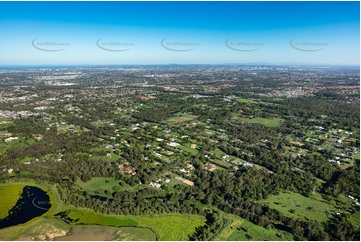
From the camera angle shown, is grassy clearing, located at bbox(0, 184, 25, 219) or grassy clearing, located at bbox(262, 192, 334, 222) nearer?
grassy clearing, located at bbox(262, 192, 334, 222)

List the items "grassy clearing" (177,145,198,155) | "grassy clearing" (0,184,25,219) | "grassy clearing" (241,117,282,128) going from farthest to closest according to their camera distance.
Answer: "grassy clearing" (241,117,282,128) < "grassy clearing" (177,145,198,155) < "grassy clearing" (0,184,25,219)

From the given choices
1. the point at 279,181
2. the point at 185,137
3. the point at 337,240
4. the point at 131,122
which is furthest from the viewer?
the point at 131,122

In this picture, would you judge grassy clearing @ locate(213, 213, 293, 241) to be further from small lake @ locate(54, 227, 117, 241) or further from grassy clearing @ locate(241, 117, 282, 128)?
grassy clearing @ locate(241, 117, 282, 128)

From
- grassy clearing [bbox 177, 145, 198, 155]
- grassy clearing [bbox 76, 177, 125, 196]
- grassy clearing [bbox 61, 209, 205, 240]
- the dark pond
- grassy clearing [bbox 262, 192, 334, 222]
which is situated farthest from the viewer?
grassy clearing [bbox 177, 145, 198, 155]

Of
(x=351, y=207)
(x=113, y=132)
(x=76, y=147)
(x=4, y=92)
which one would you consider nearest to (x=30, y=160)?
(x=76, y=147)

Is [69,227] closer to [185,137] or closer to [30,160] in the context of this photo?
[30,160]

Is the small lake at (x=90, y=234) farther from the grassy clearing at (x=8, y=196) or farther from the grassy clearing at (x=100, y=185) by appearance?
the grassy clearing at (x=8, y=196)

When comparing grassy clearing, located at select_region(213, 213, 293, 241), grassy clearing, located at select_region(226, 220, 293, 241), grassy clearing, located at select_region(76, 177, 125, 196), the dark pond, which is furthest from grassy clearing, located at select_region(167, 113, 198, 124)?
grassy clearing, located at select_region(226, 220, 293, 241)
